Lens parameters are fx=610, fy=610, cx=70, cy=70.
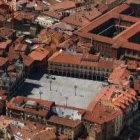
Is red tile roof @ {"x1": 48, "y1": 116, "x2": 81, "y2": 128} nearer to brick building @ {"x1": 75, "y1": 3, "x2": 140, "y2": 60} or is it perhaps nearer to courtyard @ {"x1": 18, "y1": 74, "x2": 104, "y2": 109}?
→ courtyard @ {"x1": 18, "y1": 74, "x2": 104, "y2": 109}

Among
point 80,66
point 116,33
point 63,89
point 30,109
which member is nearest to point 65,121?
point 30,109

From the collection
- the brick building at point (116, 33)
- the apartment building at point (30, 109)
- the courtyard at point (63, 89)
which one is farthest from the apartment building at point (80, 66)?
the apartment building at point (30, 109)

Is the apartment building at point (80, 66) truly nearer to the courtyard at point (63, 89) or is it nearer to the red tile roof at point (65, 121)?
the courtyard at point (63, 89)

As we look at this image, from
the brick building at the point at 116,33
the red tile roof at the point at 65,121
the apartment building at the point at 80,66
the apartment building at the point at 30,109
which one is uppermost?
the brick building at the point at 116,33

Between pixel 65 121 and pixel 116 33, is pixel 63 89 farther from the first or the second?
pixel 116 33

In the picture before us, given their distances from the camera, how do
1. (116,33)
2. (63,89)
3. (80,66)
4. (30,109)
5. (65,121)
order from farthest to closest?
(116,33) → (80,66) → (63,89) → (30,109) → (65,121)

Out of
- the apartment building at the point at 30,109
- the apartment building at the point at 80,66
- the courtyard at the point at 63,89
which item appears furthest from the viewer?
the apartment building at the point at 80,66

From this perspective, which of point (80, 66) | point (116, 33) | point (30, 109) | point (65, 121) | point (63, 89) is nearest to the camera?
point (65, 121)

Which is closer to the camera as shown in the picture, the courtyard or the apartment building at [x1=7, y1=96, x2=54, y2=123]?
the apartment building at [x1=7, y1=96, x2=54, y2=123]

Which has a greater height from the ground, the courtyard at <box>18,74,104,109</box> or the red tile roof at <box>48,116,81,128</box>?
the courtyard at <box>18,74,104,109</box>

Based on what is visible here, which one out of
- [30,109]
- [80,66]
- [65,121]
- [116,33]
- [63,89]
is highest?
[116,33]

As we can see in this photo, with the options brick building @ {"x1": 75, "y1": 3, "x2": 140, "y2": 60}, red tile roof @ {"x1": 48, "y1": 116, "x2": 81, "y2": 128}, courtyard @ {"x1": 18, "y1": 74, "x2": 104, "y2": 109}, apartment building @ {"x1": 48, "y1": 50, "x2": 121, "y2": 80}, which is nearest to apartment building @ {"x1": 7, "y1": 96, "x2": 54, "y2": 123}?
red tile roof @ {"x1": 48, "y1": 116, "x2": 81, "y2": 128}

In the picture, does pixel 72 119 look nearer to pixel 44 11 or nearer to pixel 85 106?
pixel 85 106

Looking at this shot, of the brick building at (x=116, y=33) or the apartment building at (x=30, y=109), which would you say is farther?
the brick building at (x=116, y=33)
